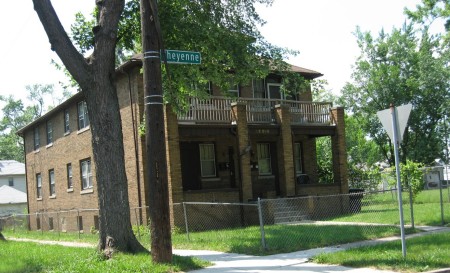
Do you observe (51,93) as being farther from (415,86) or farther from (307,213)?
(307,213)

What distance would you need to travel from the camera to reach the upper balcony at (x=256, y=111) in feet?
67.6

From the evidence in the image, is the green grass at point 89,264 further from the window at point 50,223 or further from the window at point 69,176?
the window at point 50,223

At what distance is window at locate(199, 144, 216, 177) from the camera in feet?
74.4

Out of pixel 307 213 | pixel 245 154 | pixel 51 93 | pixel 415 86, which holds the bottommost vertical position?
pixel 307 213

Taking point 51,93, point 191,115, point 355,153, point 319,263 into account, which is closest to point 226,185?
point 191,115

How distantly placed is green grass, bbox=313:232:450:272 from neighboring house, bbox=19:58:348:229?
8099 millimetres

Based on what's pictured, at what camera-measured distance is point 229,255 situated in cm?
1210

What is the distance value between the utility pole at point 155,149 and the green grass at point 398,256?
3256 mm

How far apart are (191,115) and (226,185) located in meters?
4.11

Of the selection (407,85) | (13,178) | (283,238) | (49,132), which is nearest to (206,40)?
(283,238)

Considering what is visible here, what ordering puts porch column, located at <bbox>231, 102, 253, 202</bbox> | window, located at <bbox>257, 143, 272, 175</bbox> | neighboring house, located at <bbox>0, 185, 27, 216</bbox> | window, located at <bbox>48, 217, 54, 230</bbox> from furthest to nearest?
neighboring house, located at <bbox>0, 185, 27, 216</bbox> < window, located at <bbox>48, 217, 54, 230</bbox> < window, located at <bbox>257, 143, 272, 175</bbox> < porch column, located at <bbox>231, 102, 253, 202</bbox>

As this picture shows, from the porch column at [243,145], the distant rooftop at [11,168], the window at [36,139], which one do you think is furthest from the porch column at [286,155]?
the distant rooftop at [11,168]

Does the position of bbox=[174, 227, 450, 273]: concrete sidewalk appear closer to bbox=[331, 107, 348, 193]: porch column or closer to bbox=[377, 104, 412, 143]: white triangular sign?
bbox=[377, 104, 412, 143]: white triangular sign

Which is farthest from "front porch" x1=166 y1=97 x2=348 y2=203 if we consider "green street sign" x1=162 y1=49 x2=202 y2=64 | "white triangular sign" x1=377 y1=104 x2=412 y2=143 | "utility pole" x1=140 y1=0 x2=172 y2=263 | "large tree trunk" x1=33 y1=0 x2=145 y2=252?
"white triangular sign" x1=377 y1=104 x2=412 y2=143
